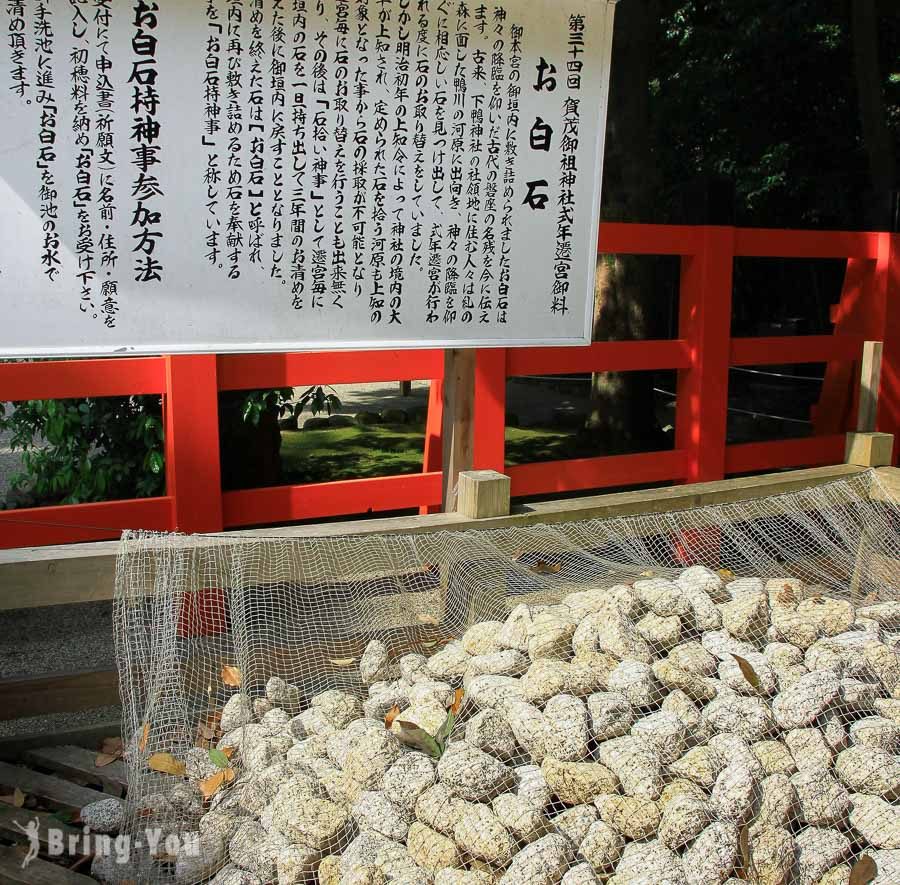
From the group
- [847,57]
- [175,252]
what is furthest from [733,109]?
[175,252]

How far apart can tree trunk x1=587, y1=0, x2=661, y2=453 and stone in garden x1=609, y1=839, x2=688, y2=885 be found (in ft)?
15.5

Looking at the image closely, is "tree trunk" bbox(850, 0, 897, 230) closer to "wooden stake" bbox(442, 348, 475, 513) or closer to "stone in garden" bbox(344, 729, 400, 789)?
"wooden stake" bbox(442, 348, 475, 513)

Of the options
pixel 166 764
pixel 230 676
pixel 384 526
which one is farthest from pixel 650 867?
pixel 384 526

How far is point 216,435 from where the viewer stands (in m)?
3.47

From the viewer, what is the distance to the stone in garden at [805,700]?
244 centimetres

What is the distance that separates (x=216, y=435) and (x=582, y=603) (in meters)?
1.37

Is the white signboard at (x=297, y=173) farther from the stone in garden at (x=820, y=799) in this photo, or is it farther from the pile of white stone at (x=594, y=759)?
the stone in garden at (x=820, y=799)

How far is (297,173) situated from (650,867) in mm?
2124

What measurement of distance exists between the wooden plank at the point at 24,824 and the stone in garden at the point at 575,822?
4.22 ft

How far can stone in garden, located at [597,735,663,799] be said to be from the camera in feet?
7.26

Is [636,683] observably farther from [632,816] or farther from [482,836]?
[482,836]

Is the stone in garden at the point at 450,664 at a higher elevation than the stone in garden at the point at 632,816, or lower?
higher

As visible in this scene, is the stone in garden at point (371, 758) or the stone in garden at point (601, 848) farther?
the stone in garden at point (371, 758)

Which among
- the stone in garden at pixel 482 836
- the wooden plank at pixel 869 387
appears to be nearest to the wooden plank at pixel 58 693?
the stone in garden at pixel 482 836
